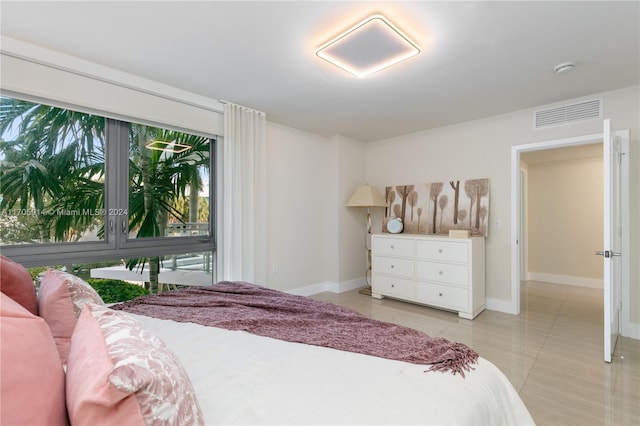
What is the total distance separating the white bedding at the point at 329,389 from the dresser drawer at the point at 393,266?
2.80 m

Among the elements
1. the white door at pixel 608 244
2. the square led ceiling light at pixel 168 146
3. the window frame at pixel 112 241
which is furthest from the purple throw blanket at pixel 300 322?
the white door at pixel 608 244

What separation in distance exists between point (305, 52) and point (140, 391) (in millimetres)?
2375

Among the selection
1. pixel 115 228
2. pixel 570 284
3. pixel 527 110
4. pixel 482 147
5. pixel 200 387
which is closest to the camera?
pixel 200 387

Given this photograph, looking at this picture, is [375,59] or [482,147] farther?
[482,147]

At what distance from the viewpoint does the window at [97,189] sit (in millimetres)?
2348

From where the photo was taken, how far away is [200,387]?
98 cm

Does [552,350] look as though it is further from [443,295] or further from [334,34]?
[334,34]

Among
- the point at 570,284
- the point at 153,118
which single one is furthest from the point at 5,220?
the point at 570,284

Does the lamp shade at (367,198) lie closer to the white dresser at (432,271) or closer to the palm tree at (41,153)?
the white dresser at (432,271)

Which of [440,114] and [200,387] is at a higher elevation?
[440,114]

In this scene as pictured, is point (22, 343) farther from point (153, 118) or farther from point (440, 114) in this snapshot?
point (440, 114)

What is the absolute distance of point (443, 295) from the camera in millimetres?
3613

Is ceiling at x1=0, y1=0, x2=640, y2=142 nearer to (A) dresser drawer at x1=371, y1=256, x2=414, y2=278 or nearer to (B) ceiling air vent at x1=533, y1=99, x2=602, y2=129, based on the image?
(B) ceiling air vent at x1=533, y1=99, x2=602, y2=129

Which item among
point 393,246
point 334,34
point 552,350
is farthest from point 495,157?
point 334,34
